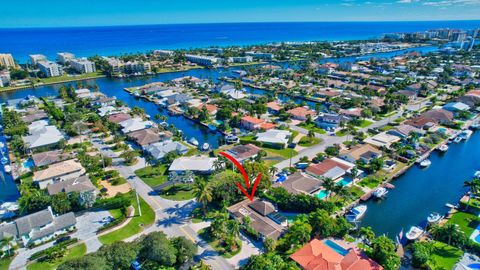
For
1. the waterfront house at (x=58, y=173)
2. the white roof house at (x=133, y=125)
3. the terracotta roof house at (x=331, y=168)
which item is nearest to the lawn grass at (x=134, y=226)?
the waterfront house at (x=58, y=173)

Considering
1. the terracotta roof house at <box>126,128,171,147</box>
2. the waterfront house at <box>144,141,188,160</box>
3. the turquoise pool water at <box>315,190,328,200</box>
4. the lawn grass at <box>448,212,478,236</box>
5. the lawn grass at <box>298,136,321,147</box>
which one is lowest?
the lawn grass at <box>448,212,478,236</box>

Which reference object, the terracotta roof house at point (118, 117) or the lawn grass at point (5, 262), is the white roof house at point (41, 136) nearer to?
the terracotta roof house at point (118, 117)

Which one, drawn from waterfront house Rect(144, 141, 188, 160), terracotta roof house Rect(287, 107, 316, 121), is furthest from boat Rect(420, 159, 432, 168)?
waterfront house Rect(144, 141, 188, 160)

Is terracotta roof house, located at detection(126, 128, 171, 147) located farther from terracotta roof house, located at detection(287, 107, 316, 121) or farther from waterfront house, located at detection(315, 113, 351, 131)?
waterfront house, located at detection(315, 113, 351, 131)

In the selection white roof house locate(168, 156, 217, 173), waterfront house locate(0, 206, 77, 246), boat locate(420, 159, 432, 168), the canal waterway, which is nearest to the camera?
waterfront house locate(0, 206, 77, 246)

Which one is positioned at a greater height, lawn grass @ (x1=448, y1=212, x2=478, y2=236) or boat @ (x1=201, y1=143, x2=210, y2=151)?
boat @ (x1=201, y1=143, x2=210, y2=151)

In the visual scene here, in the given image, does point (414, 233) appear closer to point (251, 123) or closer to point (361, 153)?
point (361, 153)
